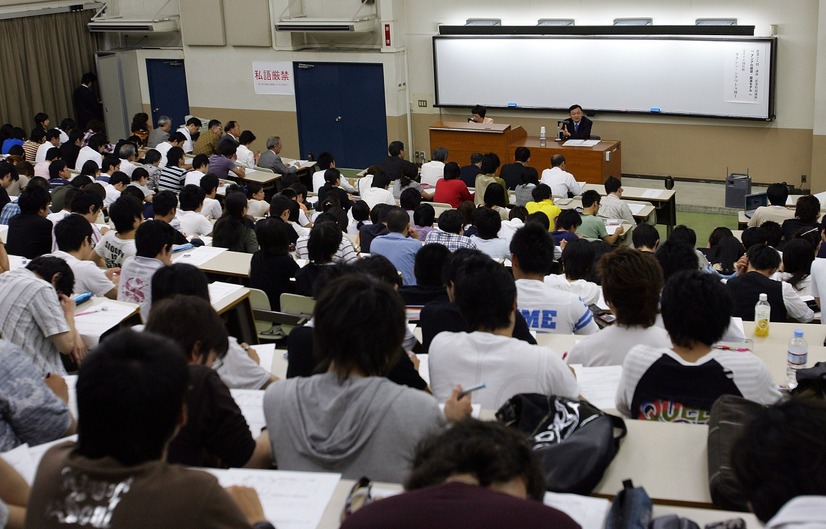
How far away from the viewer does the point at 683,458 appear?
2637mm

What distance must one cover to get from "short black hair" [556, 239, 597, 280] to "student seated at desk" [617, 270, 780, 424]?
7.10 feet

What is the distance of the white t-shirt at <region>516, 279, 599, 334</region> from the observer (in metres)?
4.43

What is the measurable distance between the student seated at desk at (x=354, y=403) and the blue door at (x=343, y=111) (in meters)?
10.3

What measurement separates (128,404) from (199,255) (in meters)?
4.81

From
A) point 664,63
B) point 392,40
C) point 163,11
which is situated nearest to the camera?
point 664,63

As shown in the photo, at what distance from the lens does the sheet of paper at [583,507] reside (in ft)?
7.08

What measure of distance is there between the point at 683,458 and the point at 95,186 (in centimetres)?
617

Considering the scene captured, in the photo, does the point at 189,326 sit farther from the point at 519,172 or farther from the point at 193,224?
the point at 519,172

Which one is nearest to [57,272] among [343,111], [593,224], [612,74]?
[593,224]

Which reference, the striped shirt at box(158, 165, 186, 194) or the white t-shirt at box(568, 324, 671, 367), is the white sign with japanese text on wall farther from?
the white t-shirt at box(568, 324, 671, 367)

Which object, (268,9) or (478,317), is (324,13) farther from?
(478,317)

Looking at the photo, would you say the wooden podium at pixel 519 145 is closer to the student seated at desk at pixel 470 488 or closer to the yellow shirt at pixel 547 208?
the yellow shirt at pixel 547 208

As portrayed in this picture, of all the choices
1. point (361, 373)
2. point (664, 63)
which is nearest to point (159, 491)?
point (361, 373)

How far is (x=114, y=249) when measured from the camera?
6.14 m
